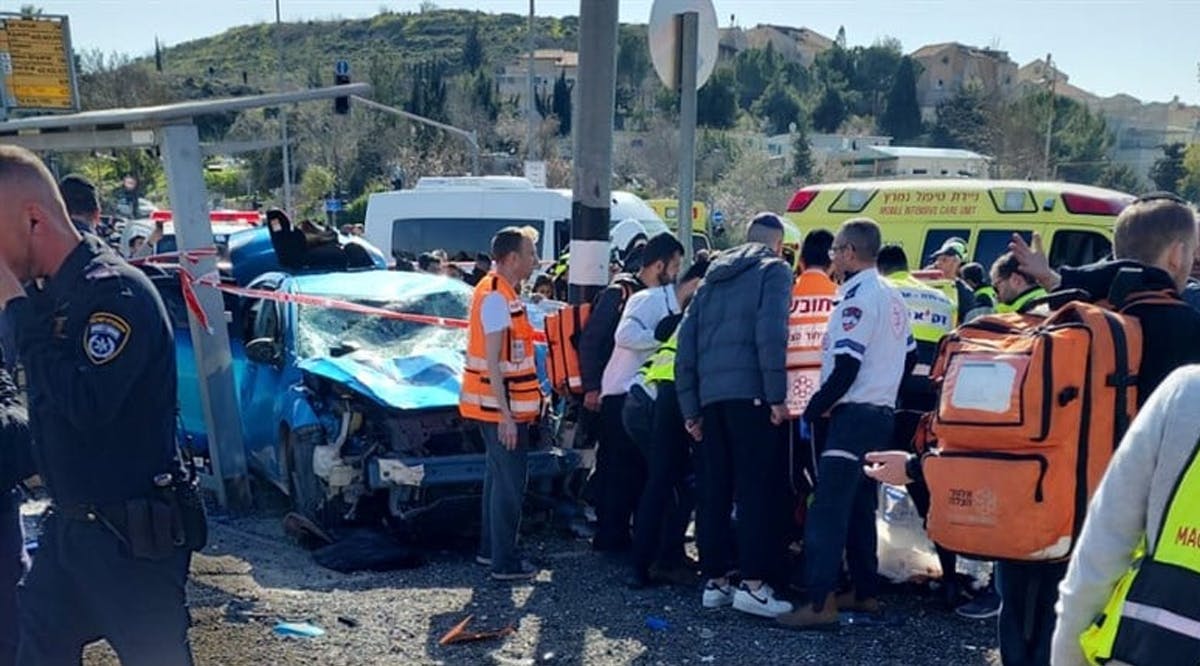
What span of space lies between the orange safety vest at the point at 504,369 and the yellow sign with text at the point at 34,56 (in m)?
28.3

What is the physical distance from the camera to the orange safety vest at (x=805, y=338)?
5402mm

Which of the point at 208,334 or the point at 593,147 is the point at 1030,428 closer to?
the point at 593,147

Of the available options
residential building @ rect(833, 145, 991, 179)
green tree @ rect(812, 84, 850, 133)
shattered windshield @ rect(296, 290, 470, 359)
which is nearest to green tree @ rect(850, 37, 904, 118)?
green tree @ rect(812, 84, 850, 133)

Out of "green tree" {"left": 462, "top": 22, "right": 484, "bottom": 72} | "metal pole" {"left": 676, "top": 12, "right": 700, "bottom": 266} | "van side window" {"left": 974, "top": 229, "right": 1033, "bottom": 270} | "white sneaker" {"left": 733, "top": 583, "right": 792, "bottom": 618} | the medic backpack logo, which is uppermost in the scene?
"green tree" {"left": 462, "top": 22, "right": 484, "bottom": 72}

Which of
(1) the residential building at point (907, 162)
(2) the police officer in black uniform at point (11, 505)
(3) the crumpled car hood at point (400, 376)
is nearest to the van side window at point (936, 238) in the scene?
(3) the crumpled car hood at point (400, 376)

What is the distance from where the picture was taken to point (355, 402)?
669cm

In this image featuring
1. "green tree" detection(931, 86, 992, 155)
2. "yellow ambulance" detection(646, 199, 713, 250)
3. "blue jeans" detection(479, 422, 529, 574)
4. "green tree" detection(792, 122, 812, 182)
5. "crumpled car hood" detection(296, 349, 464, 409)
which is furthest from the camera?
"green tree" detection(931, 86, 992, 155)

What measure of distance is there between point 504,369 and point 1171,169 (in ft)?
177

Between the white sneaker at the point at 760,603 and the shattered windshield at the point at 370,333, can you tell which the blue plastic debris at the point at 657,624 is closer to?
the white sneaker at the point at 760,603

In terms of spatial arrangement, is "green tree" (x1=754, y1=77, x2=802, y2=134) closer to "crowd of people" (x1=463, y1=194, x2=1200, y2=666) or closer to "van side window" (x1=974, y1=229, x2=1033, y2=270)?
"van side window" (x1=974, y1=229, x2=1033, y2=270)

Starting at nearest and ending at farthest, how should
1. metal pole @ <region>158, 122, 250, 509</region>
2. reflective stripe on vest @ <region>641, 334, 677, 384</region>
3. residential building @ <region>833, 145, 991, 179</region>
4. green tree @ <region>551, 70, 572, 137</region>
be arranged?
reflective stripe on vest @ <region>641, 334, 677, 384</region>, metal pole @ <region>158, 122, 250, 509</region>, residential building @ <region>833, 145, 991, 179</region>, green tree @ <region>551, 70, 572, 137</region>

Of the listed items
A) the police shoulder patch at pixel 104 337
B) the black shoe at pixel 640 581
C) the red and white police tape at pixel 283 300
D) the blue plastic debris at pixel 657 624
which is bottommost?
the black shoe at pixel 640 581

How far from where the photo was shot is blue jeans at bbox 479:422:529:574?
6074 mm

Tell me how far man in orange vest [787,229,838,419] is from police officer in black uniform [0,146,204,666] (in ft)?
10.4
